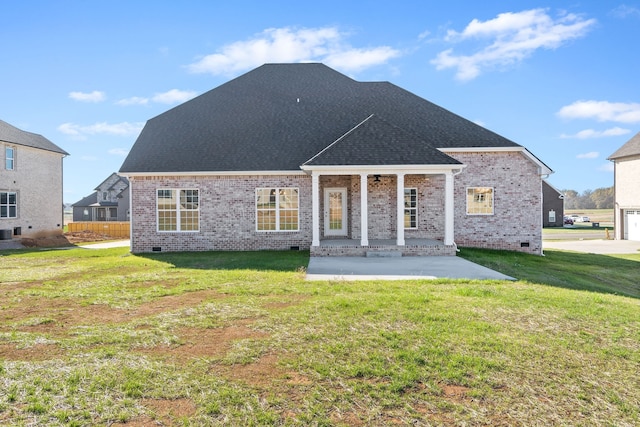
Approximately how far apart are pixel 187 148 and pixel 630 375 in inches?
695

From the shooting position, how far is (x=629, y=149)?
29812 millimetres

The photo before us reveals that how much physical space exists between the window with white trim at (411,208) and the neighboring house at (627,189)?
21.8m

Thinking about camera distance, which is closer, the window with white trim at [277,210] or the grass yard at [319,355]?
the grass yard at [319,355]

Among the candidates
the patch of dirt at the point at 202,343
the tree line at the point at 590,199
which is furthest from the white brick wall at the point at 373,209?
the tree line at the point at 590,199

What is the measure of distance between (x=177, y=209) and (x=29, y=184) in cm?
1568

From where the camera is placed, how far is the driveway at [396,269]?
35.3ft

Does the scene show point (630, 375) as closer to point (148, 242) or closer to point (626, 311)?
point (626, 311)

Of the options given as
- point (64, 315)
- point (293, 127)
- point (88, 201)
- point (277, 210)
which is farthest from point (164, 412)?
point (88, 201)

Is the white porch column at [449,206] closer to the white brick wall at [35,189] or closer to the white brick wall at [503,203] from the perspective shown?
the white brick wall at [503,203]

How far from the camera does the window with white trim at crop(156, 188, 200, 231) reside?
17.4m

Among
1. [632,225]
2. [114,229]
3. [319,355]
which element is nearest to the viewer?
[319,355]

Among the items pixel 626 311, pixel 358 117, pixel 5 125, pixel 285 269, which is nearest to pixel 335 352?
pixel 626 311

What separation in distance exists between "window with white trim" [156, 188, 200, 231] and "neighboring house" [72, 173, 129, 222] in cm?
3385

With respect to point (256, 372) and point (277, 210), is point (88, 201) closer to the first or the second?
point (277, 210)
